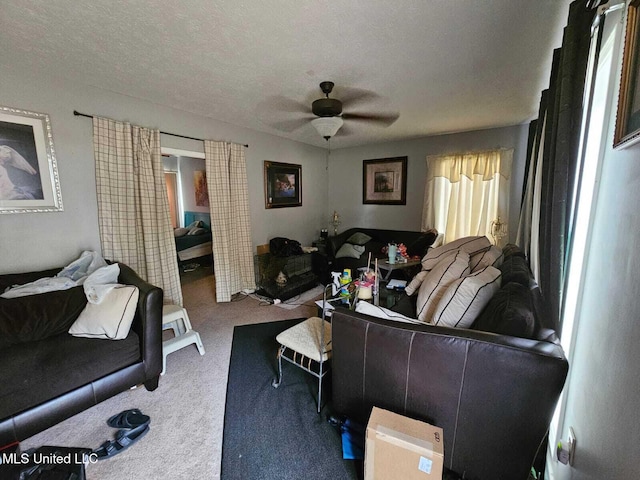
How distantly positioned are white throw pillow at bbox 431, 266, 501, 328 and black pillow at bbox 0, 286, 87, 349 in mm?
2487

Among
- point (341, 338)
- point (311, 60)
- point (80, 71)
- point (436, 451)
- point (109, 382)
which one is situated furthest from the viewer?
point (80, 71)

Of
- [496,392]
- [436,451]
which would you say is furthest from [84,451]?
[496,392]

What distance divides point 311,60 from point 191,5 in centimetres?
81

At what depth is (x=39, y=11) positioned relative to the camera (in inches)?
56.0

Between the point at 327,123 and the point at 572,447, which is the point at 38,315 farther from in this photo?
the point at 572,447

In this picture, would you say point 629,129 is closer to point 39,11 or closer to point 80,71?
point 39,11

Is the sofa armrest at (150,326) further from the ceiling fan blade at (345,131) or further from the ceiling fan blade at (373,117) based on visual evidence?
the ceiling fan blade at (345,131)

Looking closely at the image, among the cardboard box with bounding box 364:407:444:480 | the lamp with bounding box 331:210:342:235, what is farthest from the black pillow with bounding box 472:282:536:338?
the lamp with bounding box 331:210:342:235

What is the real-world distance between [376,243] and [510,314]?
3557mm

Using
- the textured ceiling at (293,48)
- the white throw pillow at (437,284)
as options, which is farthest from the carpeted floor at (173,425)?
the textured ceiling at (293,48)

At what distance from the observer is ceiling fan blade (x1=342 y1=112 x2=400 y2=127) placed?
311cm

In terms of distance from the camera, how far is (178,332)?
241cm

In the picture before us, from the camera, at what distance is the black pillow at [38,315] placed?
166 cm

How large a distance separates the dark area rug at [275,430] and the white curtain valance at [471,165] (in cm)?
360
